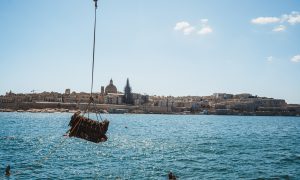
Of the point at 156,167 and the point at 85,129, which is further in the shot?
the point at 156,167

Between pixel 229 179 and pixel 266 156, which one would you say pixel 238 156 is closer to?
pixel 266 156

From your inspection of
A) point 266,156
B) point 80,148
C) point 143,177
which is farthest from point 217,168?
point 80,148

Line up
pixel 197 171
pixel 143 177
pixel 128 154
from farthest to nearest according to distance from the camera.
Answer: pixel 128 154 → pixel 197 171 → pixel 143 177

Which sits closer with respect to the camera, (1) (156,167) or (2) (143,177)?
(2) (143,177)

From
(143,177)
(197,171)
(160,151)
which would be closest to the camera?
(143,177)

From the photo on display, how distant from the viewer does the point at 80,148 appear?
1945 inches

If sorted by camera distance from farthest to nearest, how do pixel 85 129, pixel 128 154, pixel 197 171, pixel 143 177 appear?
pixel 128 154, pixel 197 171, pixel 143 177, pixel 85 129

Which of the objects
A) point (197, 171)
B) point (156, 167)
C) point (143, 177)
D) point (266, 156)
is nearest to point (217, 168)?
point (197, 171)

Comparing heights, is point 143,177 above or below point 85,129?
below

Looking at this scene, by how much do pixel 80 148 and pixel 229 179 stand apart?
78.9 feet

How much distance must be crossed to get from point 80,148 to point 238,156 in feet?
64.0

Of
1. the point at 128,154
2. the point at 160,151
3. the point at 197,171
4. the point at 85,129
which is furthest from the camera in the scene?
the point at 160,151

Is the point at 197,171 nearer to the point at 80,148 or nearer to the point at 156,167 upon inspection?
the point at 156,167

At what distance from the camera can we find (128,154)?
4441 centimetres
